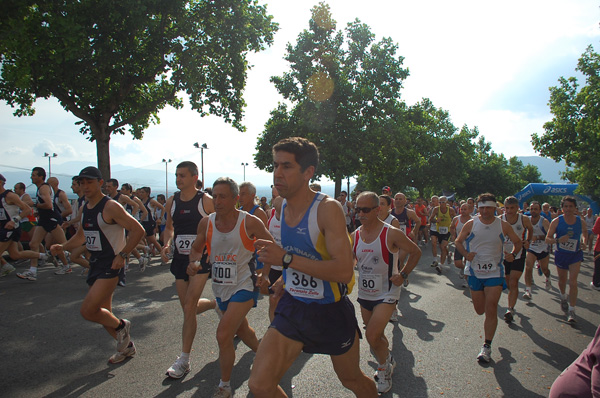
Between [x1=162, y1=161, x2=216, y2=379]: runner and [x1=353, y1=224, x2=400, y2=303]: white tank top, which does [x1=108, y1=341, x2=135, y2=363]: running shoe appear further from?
[x1=353, y1=224, x2=400, y2=303]: white tank top

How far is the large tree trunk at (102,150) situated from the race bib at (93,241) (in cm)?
1488

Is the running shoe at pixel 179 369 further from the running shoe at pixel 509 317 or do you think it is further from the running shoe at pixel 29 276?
the running shoe at pixel 29 276

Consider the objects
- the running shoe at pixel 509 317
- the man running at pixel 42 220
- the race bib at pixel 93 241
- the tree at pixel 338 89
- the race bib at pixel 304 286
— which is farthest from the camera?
the tree at pixel 338 89

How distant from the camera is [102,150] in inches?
707

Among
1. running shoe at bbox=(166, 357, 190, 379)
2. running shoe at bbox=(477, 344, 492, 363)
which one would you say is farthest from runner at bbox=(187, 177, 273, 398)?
running shoe at bbox=(477, 344, 492, 363)

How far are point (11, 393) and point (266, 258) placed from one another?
325 centimetres

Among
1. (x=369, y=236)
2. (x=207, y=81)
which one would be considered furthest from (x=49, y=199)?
(x=207, y=81)

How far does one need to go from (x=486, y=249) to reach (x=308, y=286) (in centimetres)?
364

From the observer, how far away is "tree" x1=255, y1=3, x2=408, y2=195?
2469 cm

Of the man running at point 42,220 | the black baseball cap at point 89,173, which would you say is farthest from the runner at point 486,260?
the man running at point 42,220

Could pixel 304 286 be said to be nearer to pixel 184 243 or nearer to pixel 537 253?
pixel 184 243

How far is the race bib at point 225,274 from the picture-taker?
3820mm

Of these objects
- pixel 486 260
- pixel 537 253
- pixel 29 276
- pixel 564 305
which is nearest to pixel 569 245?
pixel 564 305

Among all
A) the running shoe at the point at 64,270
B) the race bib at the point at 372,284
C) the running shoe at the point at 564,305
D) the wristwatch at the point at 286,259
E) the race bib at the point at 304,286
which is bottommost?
the running shoe at the point at 564,305
